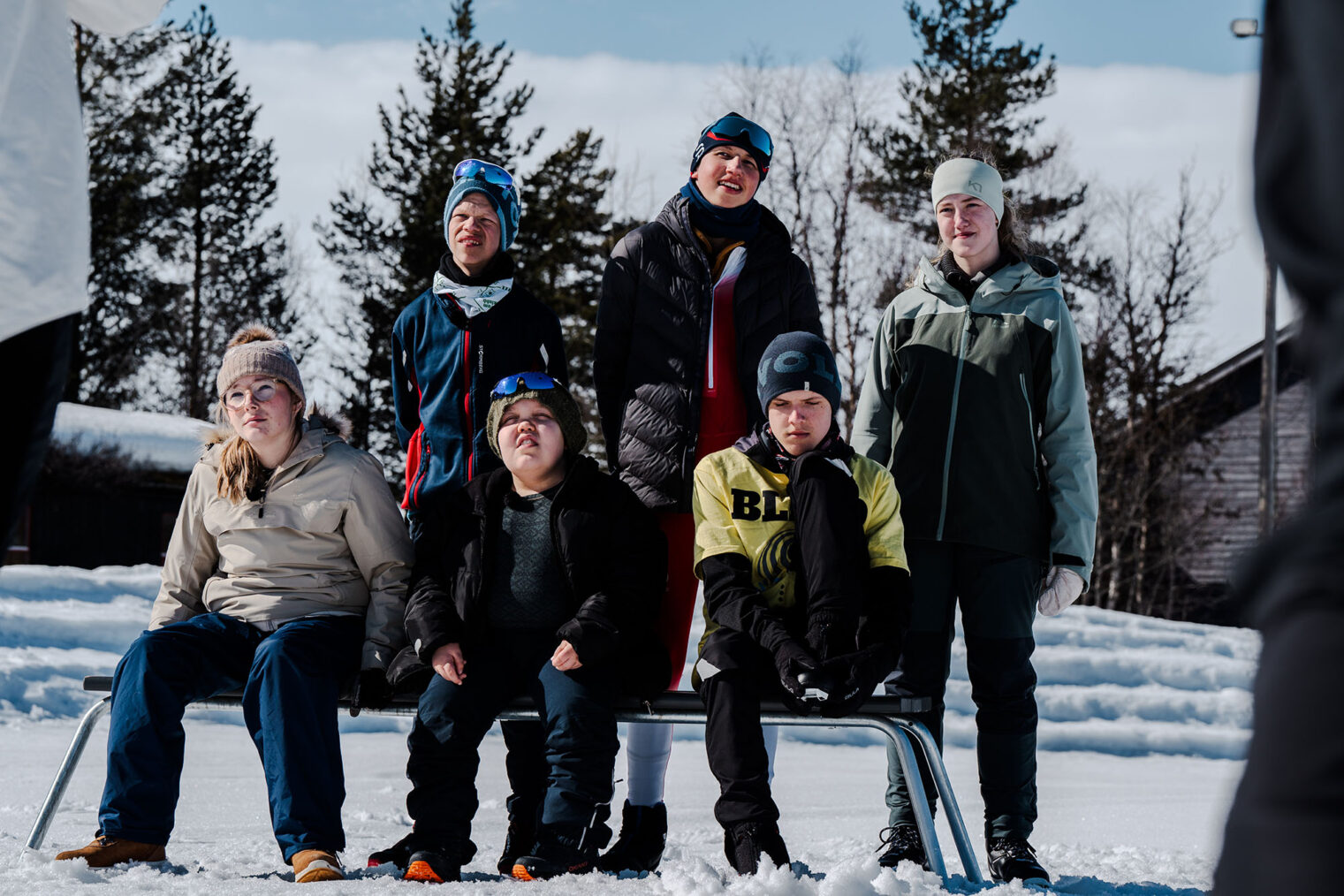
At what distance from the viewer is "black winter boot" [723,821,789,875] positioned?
3129mm

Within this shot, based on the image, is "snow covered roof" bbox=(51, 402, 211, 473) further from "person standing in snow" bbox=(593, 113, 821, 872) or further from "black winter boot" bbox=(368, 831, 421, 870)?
"black winter boot" bbox=(368, 831, 421, 870)

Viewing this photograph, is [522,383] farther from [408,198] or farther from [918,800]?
A: [408,198]

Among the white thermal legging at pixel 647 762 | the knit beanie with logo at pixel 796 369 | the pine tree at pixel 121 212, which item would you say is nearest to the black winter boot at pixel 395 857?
the white thermal legging at pixel 647 762

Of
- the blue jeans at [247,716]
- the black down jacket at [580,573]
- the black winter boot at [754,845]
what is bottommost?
the black winter boot at [754,845]

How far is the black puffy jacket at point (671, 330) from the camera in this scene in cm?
398

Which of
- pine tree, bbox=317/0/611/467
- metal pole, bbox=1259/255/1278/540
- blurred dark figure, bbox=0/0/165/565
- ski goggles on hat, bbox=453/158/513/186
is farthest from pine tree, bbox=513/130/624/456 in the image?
blurred dark figure, bbox=0/0/165/565

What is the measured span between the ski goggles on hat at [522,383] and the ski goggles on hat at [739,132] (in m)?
0.97

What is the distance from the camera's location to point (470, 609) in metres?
3.71

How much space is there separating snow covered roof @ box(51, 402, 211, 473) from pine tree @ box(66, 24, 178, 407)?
11.6 ft

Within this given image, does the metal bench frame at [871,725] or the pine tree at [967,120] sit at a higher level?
the pine tree at [967,120]

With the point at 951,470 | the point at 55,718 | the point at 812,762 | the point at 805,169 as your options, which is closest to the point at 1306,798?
the point at 951,470

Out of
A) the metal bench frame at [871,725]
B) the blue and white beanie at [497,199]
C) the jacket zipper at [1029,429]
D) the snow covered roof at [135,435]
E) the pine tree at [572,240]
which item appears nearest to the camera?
the metal bench frame at [871,725]

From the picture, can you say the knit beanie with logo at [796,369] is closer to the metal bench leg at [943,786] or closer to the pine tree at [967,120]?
the metal bench leg at [943,786]

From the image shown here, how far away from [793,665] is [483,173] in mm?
1990
